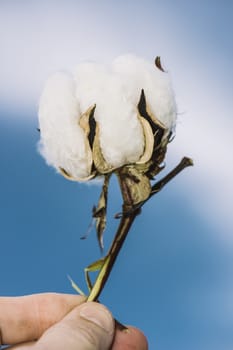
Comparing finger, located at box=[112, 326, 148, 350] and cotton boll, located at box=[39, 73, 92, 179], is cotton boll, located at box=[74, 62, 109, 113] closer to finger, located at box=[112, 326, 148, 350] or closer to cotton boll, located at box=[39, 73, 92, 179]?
cotton boll, located at box=[39, 73, 92, 179]

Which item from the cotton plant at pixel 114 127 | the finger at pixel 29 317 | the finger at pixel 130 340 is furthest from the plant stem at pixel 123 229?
the finger at pixel 29 317

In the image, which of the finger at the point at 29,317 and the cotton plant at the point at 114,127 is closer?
the cotton plant at the point at 114,127

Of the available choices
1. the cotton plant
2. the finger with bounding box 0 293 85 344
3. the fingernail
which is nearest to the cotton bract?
the cotton plant

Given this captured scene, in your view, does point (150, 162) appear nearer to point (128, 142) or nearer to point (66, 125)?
point (128, 142)

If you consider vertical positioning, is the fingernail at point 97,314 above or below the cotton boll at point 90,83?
below

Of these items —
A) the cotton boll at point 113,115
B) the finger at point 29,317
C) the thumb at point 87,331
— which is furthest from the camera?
the finger at point 29,317

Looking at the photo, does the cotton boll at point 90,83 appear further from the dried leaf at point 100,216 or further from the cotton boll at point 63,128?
the dried leaf at point 100,216

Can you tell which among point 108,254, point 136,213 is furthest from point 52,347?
point 136,213
